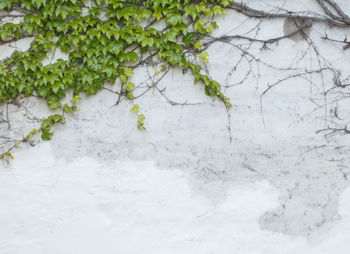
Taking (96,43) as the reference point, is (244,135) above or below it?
below

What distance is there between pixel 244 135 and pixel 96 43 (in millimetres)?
1392

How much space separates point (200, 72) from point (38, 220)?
5.81 feet

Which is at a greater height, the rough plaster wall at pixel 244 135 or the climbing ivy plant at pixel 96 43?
the climbing ivy plant at pixel 96 43

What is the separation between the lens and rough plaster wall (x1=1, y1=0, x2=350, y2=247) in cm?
259

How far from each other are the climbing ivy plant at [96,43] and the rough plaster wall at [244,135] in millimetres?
108

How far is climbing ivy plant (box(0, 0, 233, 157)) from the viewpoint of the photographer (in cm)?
261

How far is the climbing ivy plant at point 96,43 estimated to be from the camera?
2.61 meters

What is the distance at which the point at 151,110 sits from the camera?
2.71 meters

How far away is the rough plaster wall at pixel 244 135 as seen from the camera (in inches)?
102

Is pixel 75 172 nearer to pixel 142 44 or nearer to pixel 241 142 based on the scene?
pixel 142 44

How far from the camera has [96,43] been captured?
2664 mm

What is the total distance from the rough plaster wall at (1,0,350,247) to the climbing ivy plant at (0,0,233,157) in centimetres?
11

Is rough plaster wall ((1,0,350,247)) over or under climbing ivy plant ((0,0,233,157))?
under

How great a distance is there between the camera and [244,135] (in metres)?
2.66
